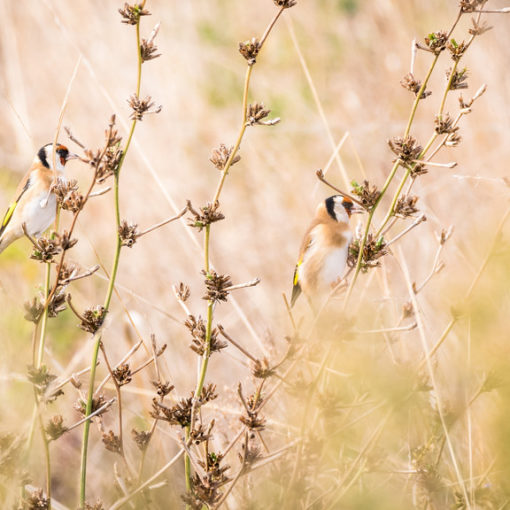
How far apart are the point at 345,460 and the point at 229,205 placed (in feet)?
9.68

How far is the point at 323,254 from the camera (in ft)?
Answer: 7.60

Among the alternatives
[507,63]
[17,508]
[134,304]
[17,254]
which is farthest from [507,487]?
[507,63]

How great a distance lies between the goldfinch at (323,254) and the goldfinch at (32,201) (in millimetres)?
950

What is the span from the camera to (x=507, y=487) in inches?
38.1

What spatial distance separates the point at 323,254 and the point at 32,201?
1.31 m

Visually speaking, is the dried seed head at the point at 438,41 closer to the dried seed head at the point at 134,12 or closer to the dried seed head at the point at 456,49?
the dried seed head at the point at 456,49

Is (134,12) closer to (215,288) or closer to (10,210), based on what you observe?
(215,288)

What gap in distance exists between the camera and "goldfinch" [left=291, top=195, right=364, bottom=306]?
2226 mm

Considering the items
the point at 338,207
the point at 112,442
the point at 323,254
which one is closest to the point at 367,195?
the point at 112,442

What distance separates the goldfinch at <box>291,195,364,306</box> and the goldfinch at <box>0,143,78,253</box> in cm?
95

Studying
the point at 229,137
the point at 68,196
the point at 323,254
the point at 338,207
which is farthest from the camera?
the point at 229,137

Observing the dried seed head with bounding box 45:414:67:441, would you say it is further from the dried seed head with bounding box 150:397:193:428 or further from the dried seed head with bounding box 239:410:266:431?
the dried seed head with bounding box 239:410:266:431

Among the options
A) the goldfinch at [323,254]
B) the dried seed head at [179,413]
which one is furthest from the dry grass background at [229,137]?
the dried seed head at [179,413]

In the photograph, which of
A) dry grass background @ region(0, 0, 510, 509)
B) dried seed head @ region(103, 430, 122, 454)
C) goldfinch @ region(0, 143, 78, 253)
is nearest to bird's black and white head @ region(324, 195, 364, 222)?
dry grass background @ region(0, 0, 510, 509)
